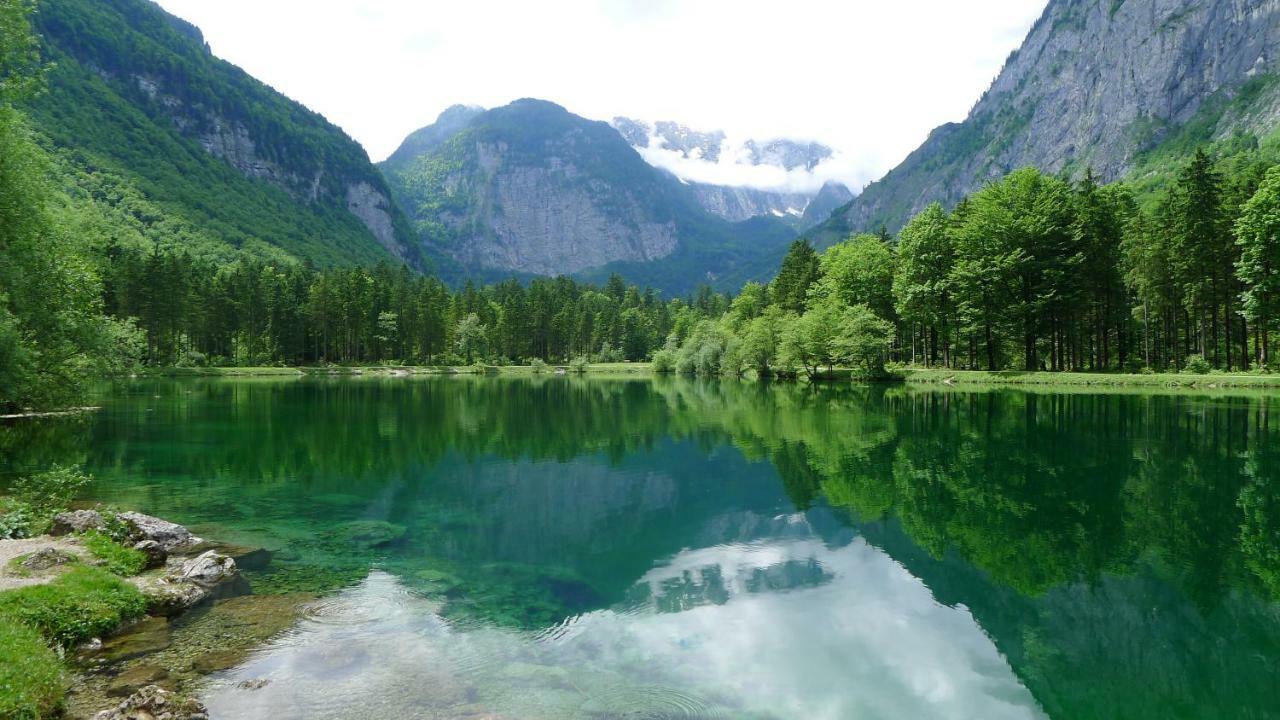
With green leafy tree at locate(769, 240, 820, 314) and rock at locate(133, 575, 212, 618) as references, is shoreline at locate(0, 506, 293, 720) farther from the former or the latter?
green leafy tree at locate(769, 240, 820, 314)

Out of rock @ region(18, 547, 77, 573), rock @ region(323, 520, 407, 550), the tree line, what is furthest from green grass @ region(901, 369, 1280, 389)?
rock @ region(18, 547, 77, 573)

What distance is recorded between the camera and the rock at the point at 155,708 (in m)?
7.94

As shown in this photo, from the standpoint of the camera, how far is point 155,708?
825cm

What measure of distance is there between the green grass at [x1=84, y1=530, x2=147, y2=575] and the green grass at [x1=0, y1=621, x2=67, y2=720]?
3991 millimetres

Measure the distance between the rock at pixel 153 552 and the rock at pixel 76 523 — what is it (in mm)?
1359

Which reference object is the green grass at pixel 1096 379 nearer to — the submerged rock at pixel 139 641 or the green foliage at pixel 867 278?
the green foliage at pixel 867 278

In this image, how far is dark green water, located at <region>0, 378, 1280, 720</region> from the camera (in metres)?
9.44

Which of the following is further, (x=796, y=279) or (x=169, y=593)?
(x=796, y=279)

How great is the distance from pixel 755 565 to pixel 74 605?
12.8 meters

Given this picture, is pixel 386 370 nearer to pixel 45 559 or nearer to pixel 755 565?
pixel 45 559

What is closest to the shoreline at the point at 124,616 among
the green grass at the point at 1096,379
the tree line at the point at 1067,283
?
the green grass at the point at 1096,379

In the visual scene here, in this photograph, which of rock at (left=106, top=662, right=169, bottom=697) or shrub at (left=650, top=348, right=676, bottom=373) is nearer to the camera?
rock at (left=106, top=662, right=169, bottom=697)

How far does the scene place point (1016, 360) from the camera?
76000 mm

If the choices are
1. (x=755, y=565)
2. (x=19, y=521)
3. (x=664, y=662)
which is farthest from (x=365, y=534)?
(x=664, y=662)
